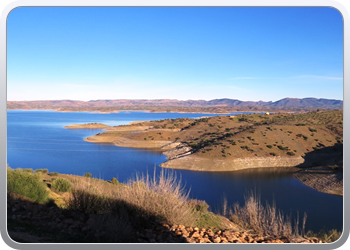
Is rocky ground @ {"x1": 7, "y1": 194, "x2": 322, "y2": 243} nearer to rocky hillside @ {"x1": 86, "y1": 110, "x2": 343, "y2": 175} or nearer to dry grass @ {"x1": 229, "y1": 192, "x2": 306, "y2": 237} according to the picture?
dry grass @ {"x1": 229, "y1": 192, "x2": 306, "y2": 237}

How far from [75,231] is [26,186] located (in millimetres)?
3679

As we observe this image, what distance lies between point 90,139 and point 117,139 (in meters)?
5.17

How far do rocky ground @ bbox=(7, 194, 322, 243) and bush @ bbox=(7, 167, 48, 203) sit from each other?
1.21 metres

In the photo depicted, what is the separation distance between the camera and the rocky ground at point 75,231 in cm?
494

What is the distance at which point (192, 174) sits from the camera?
93.1 feet

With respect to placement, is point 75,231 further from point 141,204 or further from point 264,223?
point 264,223

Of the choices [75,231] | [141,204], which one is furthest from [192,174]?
[75,231]

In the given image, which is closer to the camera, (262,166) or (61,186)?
(61,186)

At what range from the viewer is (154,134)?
50969 millimetres

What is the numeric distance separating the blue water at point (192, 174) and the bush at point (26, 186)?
145 inches

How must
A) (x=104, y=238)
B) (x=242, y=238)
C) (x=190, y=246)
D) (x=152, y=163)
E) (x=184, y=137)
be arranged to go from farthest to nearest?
(x=184, y=137), (x=152, y=163), (x=242, y=238), (x=104, y=238), (x=190, y=246)

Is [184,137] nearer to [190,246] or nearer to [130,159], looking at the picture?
[130,159]

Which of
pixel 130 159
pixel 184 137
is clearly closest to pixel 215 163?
pixel 130 159

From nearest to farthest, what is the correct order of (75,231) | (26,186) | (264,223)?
(75,231) → (264,223) → (26,186)
